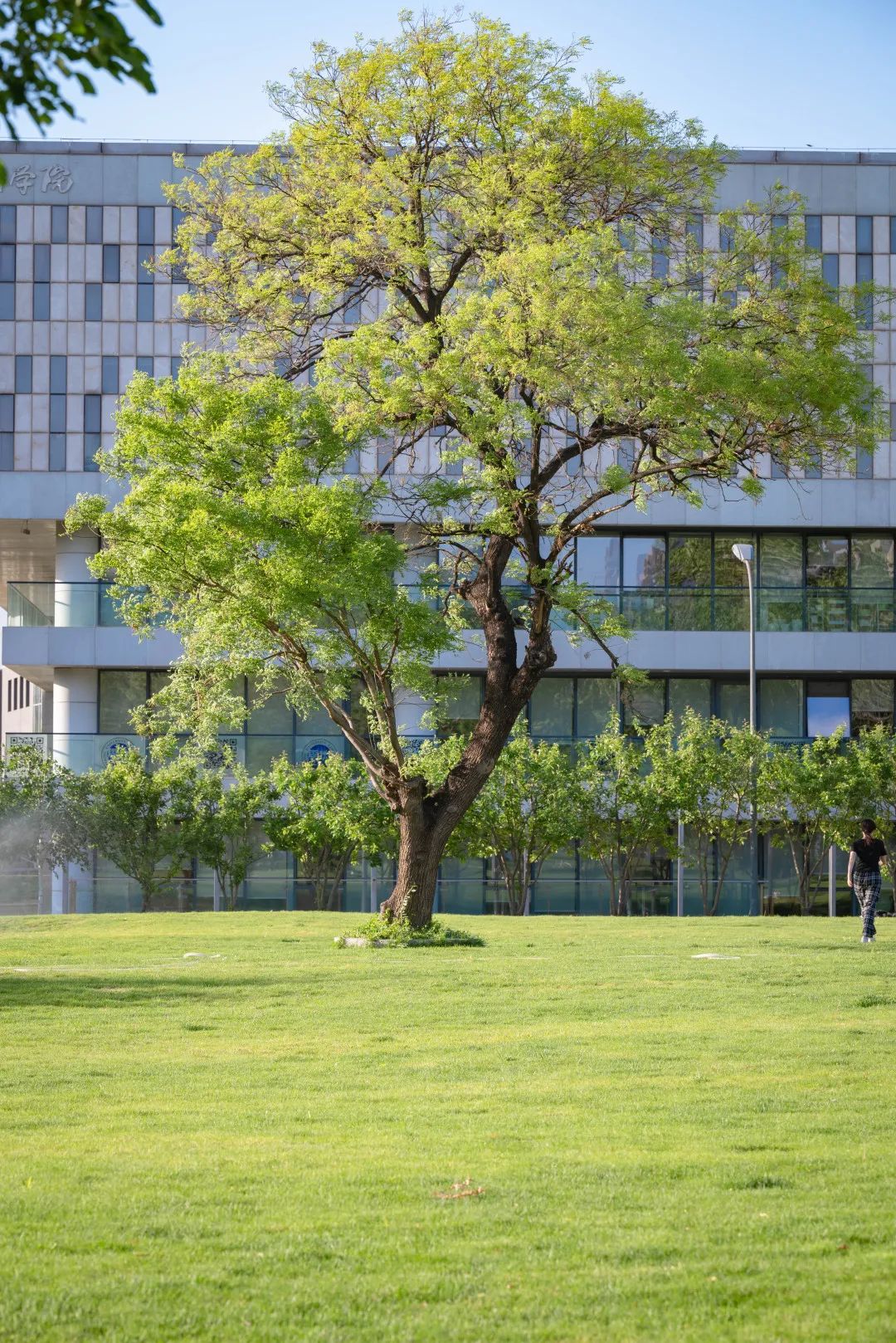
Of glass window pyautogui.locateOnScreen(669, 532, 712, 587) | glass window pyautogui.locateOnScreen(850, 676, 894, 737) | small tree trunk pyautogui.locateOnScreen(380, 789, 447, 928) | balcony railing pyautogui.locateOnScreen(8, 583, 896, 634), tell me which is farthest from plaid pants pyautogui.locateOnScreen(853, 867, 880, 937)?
glass window pyautogui.locateOnScreen(850, 676, 894, 737)

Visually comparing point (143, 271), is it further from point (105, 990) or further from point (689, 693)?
point (105, 990)

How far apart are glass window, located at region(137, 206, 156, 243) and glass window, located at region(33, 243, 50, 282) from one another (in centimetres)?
271

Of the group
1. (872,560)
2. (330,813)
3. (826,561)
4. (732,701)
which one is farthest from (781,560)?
(330,813)

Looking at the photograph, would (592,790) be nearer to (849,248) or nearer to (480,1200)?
(849,248)

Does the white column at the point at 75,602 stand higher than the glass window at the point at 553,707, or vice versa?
the white column at the point at 75,602

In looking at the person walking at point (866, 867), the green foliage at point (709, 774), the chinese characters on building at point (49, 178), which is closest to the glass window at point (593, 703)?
the green foliage at point (709, 774)

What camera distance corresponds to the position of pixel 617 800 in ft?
141

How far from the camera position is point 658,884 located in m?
Answer: 46.2

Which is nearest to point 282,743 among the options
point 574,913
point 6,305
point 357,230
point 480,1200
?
point 574,913

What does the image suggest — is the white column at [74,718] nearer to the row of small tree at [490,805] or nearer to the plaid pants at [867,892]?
the row of small tree at [490,805]

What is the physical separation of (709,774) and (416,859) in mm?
19700

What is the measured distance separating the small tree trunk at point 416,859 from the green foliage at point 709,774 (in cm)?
1866

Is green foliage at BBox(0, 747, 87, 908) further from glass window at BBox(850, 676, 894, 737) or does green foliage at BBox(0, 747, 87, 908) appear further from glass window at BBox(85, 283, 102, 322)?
glass window at BBox(850, 676, 894, 737)

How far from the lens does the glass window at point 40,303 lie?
51.2 metres
